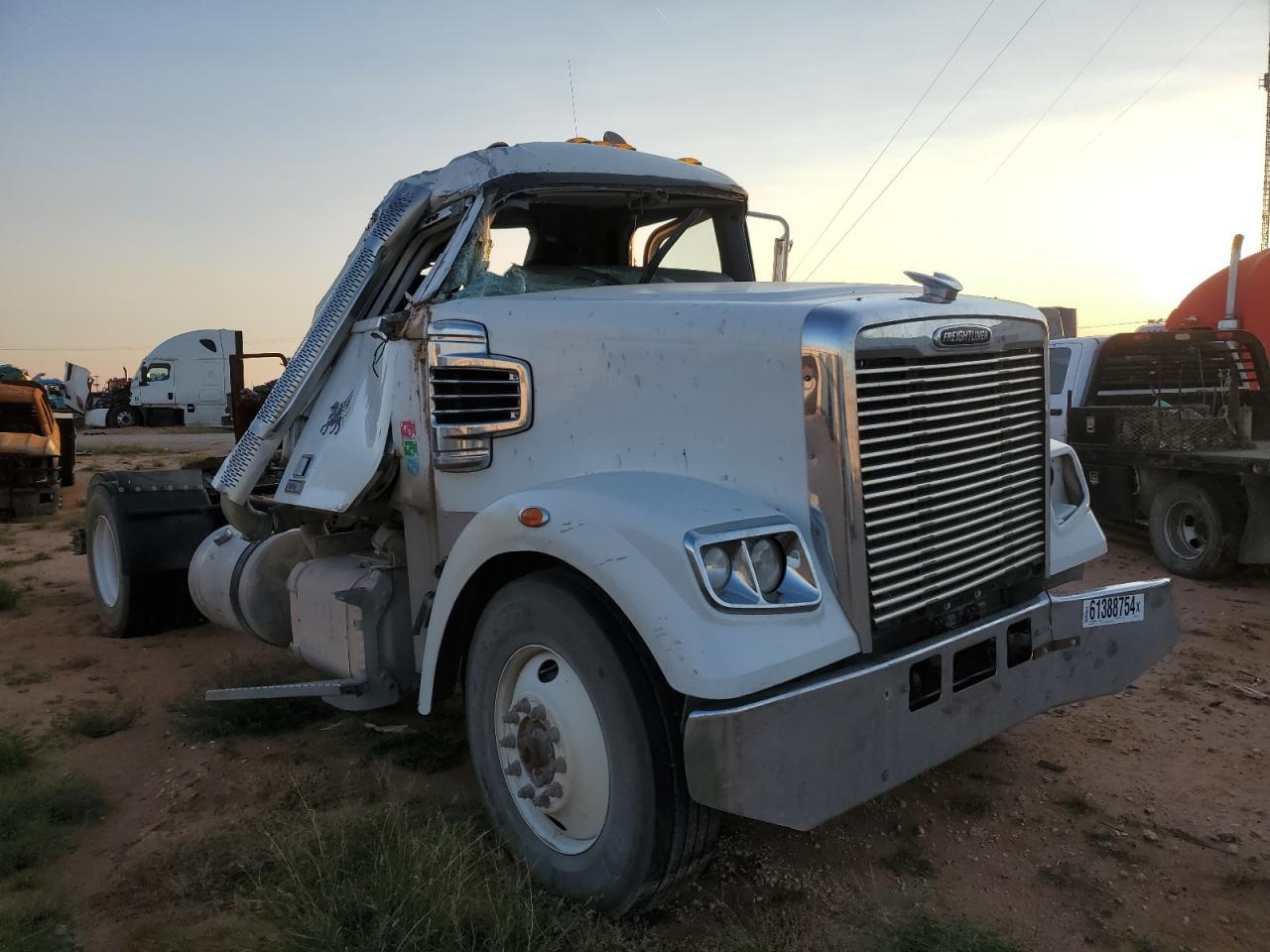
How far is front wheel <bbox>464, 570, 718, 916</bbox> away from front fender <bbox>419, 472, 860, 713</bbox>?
0.59 feet

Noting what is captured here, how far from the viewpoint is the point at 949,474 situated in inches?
128

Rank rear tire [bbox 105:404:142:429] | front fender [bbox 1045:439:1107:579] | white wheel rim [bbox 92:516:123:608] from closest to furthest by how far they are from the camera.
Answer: front fender [bbox 1045:439:1107:579], white wheel rim [bbox 92:516:123:608], rear tire [bbox 105:404:142:429]

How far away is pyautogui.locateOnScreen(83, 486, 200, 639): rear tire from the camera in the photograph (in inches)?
264

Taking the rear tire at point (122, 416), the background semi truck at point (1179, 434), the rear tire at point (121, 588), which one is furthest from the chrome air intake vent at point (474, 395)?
the rear tire at point (122, 416)

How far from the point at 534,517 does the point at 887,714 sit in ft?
4.00

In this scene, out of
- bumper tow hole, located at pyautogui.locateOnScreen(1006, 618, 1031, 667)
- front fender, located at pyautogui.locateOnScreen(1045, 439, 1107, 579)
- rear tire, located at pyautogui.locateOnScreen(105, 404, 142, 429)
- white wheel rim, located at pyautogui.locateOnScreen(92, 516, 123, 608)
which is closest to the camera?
bumper tow hole, located at pyautogui.locateOnScreen(1006, 618, 1031, 667)

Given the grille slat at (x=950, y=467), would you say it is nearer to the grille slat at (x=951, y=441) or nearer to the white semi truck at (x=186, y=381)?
the grille slat at (x=951, y=441)

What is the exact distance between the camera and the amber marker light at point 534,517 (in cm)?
307

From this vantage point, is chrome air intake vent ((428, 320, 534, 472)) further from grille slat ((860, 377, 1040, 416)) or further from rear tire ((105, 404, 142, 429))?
rear tire ((105, 404, 142, 429))

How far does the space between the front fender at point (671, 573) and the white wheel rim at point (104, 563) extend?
4868mm

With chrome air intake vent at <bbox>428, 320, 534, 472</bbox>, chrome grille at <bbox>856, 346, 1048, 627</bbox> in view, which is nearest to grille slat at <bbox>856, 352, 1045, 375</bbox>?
chrome grille at <bbox>856, 346, 1048, 627</bbox>

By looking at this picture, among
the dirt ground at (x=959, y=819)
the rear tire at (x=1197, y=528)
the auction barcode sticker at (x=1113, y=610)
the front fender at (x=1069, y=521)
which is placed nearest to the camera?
the dirt ground at (x=959, y=819)

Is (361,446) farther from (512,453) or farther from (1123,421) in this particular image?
(1123,421)

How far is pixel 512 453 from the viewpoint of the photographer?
3650 mm
